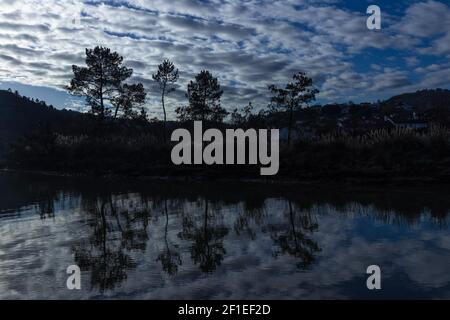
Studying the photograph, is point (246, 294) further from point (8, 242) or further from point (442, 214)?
point (442, 214)

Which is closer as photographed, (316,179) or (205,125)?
(316,179)

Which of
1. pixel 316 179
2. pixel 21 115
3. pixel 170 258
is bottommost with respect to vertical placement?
pixel 170 258

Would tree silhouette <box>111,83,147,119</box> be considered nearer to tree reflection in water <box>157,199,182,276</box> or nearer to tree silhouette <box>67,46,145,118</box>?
tree silhouette <box>67,46,145,118</box>

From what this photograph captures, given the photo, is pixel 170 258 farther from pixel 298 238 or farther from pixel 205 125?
pixel 205 125

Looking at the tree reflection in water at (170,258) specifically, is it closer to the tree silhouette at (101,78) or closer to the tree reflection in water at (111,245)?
the tree reflection in water at (111,245)

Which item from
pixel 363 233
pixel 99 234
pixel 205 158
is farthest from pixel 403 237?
pixel 205 158

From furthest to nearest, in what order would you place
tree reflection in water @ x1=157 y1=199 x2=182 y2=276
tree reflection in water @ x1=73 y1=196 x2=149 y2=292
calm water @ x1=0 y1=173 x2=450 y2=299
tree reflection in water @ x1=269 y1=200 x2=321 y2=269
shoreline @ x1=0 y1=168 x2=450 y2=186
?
shoreline @ x1=0 y1=168 x2=450 y2=186
tree reflection in water @ x1=269 y1=200 x2=321 y2=269
tree reflection in water @ x1=157 y1=199 x2=182 y2=276
tree reflection in water @ x1=73 y1=196 x2=149 y2=292
calm water @ x1=0 y1=173 x2=450 y2=299

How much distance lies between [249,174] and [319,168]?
409 cm

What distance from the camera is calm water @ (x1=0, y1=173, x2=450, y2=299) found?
6293mm

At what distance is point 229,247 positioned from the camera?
885 centimetres

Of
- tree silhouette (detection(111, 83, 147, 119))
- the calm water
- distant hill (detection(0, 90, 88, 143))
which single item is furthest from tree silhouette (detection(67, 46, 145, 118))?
distant hill (detection(0, 90, 88, 143))

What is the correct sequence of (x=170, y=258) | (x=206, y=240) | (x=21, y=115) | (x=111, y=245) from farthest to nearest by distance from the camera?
(x=21, y=115)
(x=206, y=240)
(x=111, y=245)
(x=170, y=258)

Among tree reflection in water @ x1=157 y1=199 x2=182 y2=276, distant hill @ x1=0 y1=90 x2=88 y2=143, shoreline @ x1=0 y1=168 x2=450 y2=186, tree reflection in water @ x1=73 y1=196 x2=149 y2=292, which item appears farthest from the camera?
distant hill @ x1=0 y1=90 x2=88 y2=143

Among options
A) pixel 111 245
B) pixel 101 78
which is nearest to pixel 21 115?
pixel 101 78
